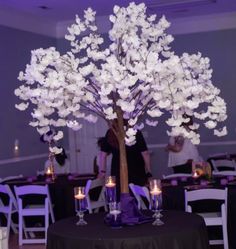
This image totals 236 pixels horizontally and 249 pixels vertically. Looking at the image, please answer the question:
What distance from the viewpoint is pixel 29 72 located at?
3.65m

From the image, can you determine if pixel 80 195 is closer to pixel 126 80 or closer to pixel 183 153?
pixel 126 80

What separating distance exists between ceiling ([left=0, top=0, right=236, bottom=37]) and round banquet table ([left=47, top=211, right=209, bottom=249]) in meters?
5.62

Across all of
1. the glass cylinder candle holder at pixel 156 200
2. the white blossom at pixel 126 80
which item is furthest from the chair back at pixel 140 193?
the white blossom at pixel 126 80

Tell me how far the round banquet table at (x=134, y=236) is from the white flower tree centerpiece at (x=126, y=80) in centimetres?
63

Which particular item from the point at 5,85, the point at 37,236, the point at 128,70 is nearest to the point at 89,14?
the point at 128,70

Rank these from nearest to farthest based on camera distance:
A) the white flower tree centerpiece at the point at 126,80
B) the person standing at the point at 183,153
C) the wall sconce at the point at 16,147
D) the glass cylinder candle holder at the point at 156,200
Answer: the white flower tree centerpiece at the point at 126,80
the glass cylinder candle holder at the point at 156,200
the person standing at the point at 183,153
the wall sconce at the point at 16,147

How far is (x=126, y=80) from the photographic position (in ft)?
11.4

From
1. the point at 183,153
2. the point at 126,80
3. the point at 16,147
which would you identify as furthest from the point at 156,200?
the point at 16,147

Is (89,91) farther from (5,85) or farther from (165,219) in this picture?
(5,85)

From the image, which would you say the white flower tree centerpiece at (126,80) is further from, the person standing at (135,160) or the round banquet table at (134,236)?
the person standing at (135,160)

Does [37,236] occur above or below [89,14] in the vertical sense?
below

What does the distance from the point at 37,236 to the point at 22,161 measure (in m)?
2.36

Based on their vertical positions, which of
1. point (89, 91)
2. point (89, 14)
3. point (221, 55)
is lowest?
point (89, 91)

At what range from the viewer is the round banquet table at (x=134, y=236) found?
3.69 metres
